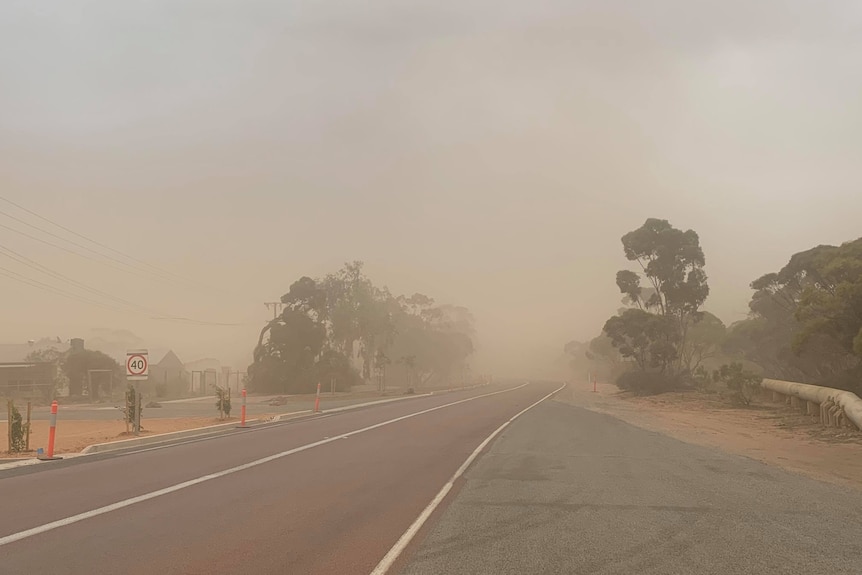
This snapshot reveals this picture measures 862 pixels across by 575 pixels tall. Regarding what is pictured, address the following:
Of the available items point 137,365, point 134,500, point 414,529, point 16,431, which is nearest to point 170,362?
point 137,365

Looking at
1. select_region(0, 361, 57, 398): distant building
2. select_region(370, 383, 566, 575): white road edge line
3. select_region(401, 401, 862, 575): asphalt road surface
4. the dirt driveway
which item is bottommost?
the dirt driveway

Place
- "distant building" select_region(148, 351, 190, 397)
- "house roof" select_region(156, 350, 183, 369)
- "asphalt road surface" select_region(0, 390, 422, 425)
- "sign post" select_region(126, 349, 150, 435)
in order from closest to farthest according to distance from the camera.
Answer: "sign post" select_region(126, 349, 150, 435) → "asphalt road surface" select_region(0, 390, 422, 425) → "distant building" select_region(148, 351, 190, 397) → "house roof" select_region(156, 350, 183, 369)

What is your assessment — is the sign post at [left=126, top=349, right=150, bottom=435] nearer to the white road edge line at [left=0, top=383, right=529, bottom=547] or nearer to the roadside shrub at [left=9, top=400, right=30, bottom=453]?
the roadside shrub at [left=9, top=400, right=30, bottom=453]

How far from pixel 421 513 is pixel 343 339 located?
229ft

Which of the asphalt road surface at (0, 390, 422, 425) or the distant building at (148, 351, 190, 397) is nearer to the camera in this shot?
the asphalt road surface at (0, 390, 422, 425)

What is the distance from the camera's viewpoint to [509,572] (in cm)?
580

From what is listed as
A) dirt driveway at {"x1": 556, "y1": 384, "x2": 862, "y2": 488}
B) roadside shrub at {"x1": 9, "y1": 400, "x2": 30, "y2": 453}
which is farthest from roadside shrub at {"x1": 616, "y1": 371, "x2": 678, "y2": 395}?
roadside shrub at {"x1": 9, "y1": 400, "x2": 30, "y2": 453}

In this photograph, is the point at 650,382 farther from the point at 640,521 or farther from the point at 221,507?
the point at 221,507

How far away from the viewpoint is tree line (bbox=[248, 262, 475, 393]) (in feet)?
209

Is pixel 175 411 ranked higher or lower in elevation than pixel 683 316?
lower

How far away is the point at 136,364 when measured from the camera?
62.3 feet

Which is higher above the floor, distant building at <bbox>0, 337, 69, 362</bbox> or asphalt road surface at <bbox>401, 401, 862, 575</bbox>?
distant building at <bbox>0, 337, 69, 362</bbox>

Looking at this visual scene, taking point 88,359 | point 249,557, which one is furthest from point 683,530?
point 88,359

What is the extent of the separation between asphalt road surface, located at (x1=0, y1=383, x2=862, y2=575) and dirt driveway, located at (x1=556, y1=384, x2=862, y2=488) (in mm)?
1352
